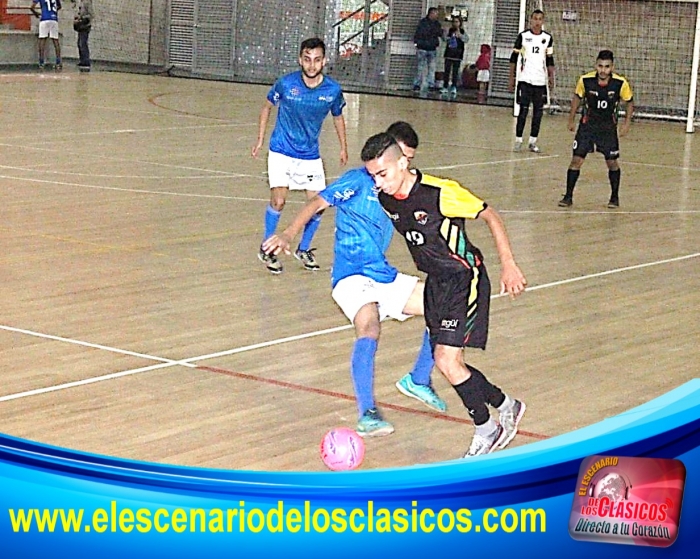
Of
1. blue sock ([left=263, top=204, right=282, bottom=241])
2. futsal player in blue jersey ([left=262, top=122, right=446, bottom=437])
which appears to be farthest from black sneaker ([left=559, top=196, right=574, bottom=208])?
futsal player in blue jersey ([left=262, top=122, right=446, bottom=437])

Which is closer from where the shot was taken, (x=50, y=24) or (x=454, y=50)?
(x=454, y=50)

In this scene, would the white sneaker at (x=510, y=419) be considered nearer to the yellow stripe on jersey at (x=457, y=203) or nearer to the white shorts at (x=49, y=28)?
the yellow stripe on jersey at (x=457, y=203)

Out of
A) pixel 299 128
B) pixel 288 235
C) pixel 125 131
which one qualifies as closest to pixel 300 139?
pixel 299 128

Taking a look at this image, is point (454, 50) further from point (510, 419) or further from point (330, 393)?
point (510, 419)

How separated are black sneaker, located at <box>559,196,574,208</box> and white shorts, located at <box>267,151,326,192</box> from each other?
520 cm

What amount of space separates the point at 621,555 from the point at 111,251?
356 inches

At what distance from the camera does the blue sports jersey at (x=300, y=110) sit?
40.3 feet

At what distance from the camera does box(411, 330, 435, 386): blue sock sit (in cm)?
788

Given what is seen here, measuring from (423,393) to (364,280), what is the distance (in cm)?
89

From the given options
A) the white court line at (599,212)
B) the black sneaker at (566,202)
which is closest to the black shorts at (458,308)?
the white court line at (599,212)

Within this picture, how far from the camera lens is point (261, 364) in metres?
8.98

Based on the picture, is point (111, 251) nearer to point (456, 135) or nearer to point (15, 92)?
point (456, 135)

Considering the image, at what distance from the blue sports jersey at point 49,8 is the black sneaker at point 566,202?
2186 cm

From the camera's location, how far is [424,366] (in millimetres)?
7953
